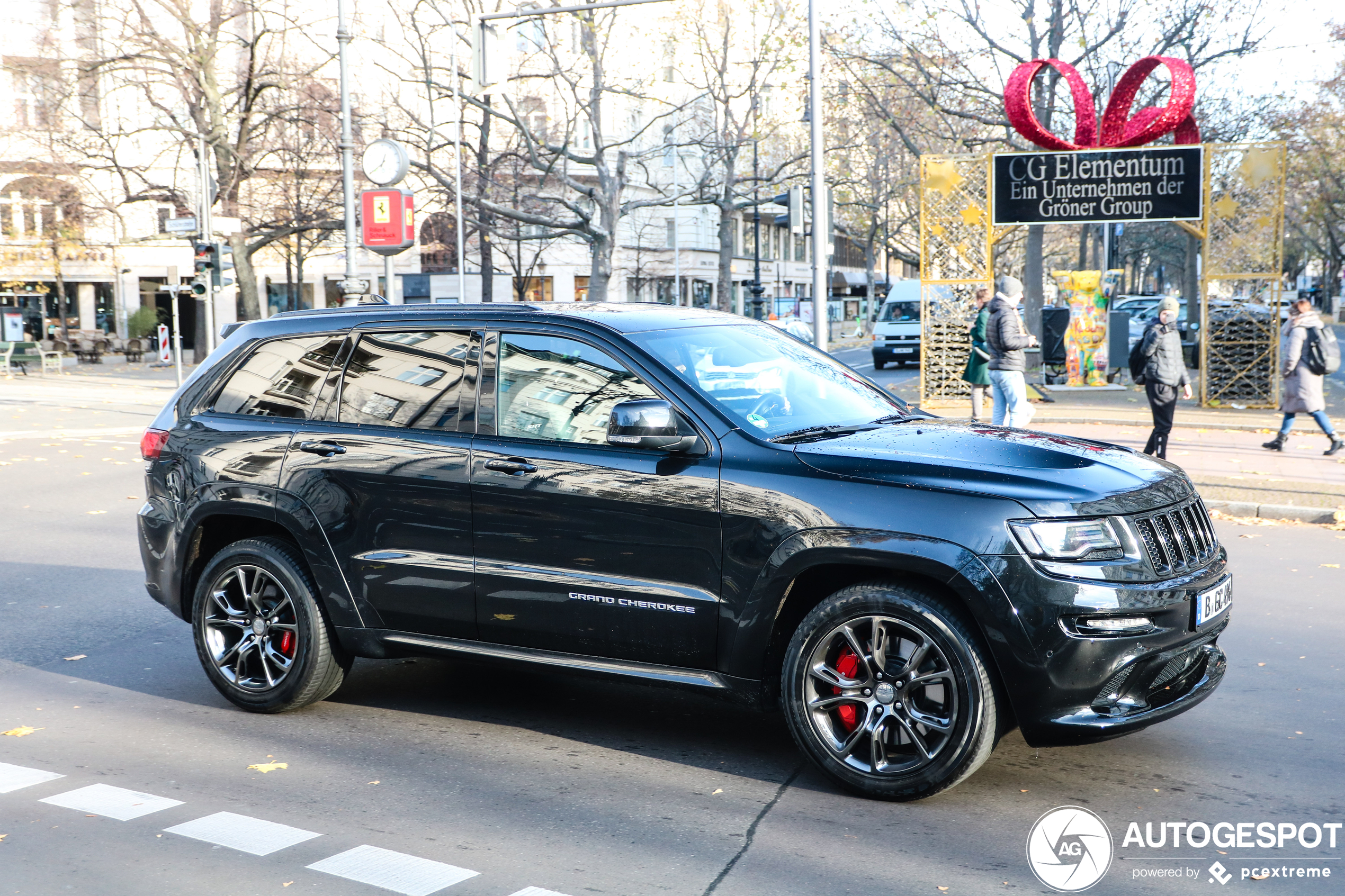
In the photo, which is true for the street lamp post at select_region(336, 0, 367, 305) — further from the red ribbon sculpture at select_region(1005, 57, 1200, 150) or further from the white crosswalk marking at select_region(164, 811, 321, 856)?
the white crosswalk marking at select_region(164, 811, 321, 856)

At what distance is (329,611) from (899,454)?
255 centimetres

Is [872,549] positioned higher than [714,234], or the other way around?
[714,234]

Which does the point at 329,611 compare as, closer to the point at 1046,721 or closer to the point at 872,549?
the point at 872,549

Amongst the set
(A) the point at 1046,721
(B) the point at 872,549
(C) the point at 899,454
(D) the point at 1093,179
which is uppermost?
(D) the point at 1093,179

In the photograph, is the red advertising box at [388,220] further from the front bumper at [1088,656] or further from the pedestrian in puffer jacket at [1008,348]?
the front bumper at [1088,656]

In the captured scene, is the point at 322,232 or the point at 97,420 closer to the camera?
the point at 97,420

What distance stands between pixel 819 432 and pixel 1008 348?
904 centimetres

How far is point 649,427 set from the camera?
465cm

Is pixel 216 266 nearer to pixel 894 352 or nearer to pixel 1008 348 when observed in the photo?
pixel 894 352

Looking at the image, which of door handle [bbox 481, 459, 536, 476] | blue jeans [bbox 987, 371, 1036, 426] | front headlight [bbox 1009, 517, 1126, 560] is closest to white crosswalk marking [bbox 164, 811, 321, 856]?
door handle [bbox 481, 459, 536, 476]

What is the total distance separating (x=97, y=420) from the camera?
70.9 ft

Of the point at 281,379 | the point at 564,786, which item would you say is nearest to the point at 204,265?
the point at 281,379

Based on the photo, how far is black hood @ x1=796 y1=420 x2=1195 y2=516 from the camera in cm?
428

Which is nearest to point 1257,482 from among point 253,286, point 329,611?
point 329,611
